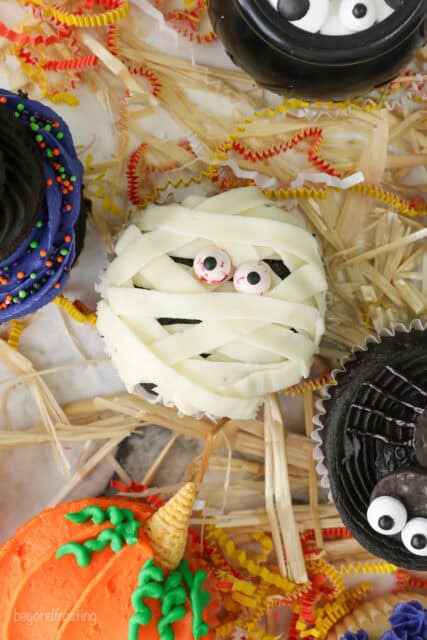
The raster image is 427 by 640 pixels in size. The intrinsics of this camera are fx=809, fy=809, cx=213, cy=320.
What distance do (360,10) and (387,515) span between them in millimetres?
685

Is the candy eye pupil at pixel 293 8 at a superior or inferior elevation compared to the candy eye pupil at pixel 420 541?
superior

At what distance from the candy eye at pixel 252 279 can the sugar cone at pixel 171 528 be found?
0.32m

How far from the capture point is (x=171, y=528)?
128cm

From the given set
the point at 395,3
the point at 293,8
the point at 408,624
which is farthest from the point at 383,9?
the point at 408,624

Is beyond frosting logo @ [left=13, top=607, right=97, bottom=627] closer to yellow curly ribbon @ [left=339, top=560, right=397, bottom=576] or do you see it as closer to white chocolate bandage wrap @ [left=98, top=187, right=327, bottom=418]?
white chocolate bandage wrap @ [left=98, top=187, right=327, bottom=418]

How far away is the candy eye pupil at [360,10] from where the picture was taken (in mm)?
1054

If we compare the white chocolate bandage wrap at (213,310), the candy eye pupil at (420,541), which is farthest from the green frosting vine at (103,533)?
the candy eye pupil at (420,541)

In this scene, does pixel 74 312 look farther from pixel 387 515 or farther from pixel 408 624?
pixel 408 624

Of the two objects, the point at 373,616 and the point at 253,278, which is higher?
the point at 253,278

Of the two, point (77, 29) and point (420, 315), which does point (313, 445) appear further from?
point (77, 29)

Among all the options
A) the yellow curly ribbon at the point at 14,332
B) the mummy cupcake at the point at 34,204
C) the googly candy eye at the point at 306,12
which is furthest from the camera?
the yellow curly ribbon at the point at 14,332

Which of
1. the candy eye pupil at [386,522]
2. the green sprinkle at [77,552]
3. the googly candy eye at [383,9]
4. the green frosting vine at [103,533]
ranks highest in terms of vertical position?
the googly candy eye at [383,9]

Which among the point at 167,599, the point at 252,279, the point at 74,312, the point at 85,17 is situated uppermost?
the point at 85,17

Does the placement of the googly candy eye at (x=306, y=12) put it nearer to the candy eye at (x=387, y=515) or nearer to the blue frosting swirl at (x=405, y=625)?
the candy eye at (x=387, y=515)
